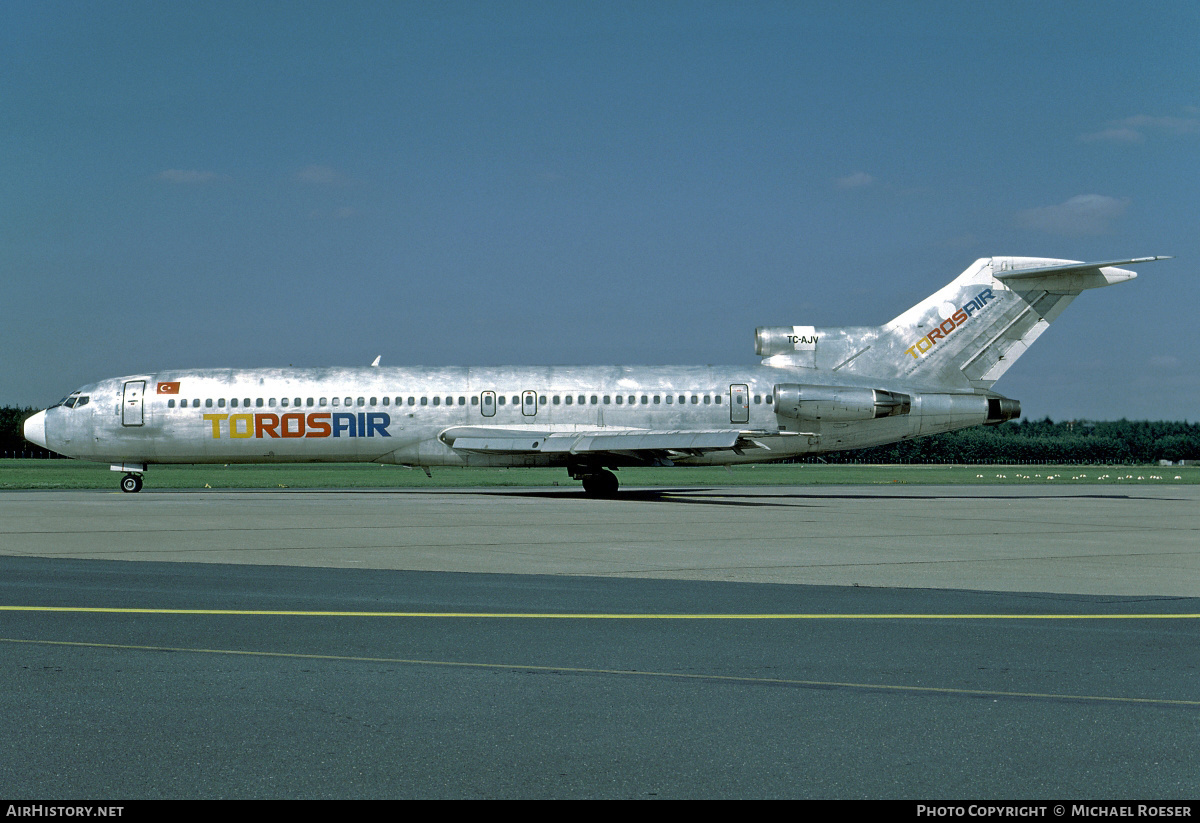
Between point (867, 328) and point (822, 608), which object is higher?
point (867, 328)

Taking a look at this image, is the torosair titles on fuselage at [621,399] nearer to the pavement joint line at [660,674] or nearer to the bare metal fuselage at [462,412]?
the bare metal fuselage at [462,412]

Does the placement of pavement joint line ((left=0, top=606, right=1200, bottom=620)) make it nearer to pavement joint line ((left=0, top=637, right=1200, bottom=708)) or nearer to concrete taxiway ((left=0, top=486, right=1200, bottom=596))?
pavement joint line ((left=0, top=637, right=1200, bottom=708))

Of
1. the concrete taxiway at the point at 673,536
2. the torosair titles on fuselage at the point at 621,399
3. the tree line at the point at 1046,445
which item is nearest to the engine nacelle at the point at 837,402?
the torosair titles on fuselage at the point at 621,399

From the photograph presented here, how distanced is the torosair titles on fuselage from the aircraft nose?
2.79 feet

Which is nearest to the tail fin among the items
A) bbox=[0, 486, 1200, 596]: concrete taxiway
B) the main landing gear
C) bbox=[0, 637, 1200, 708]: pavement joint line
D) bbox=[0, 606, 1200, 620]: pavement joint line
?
bbox=[0, 486, 1200, 596]: concrete taxiway

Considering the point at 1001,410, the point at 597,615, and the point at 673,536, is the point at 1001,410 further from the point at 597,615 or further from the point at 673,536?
the point at 597,615

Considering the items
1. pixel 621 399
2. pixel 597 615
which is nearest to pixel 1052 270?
pixel 621 399

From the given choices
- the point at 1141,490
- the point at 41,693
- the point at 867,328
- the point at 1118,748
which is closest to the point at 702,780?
the point at 1118,748

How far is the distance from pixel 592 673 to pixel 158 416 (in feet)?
95.0

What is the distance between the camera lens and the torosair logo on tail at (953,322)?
108 ft

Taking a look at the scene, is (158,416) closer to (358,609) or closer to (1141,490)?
(358,609)

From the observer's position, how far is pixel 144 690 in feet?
21.7

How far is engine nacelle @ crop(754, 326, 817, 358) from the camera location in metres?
33.6

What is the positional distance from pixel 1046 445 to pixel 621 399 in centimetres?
7094
